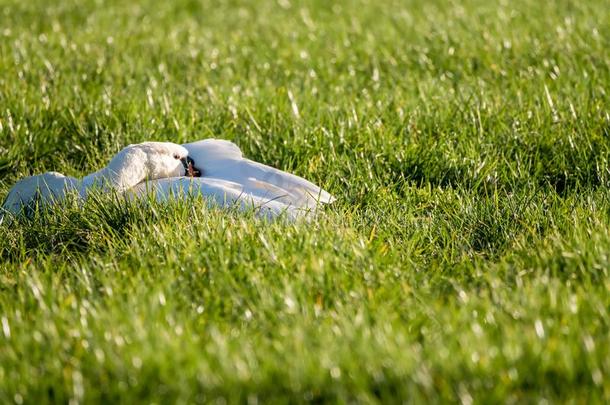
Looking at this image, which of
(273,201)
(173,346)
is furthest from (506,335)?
(273,201)

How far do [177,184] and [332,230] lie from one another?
0.76m

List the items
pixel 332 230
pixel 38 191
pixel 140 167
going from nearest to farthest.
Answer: pixel 332 230, pixel 38 191, pixel 140 167

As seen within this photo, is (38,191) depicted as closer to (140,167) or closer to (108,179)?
(108,179)

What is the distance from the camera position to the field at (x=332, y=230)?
85.2 inches

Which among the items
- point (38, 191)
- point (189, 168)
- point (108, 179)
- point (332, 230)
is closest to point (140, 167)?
point (108, 179)

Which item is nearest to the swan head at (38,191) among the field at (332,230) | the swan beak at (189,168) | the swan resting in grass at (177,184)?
the swan resting in grass at (177,184)

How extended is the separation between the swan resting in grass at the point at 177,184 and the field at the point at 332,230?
131 millimetres

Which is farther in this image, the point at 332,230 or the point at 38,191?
the point at 38,191

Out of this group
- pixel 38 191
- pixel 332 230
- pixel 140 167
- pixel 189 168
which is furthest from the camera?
pixel 189 168

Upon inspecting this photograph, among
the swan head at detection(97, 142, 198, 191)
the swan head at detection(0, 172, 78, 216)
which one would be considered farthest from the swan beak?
the swan head at detection(0, 172, 78, 216)

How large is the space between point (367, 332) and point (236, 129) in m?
2.36

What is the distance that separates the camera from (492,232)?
10.8 ft

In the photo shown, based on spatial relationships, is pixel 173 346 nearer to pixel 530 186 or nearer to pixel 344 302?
pixel 344 302

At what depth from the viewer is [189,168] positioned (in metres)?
3.72
